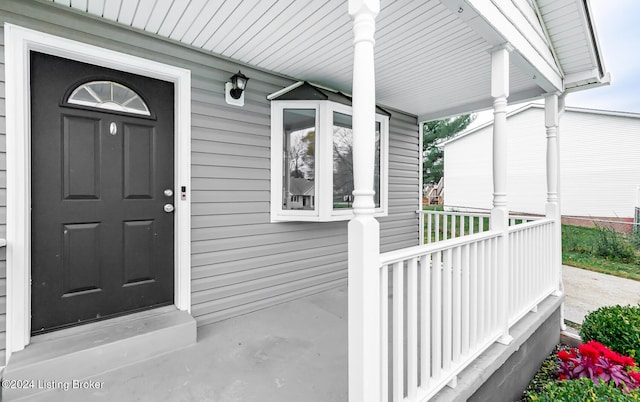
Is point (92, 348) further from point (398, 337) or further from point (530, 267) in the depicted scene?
point (530, 267)

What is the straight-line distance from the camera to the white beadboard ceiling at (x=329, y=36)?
1.97 metres

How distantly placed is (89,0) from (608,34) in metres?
23.6

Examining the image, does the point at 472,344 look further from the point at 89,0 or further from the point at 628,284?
the point at 628,284

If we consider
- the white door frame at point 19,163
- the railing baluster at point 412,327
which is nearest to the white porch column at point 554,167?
the railing baluster at point 412,327

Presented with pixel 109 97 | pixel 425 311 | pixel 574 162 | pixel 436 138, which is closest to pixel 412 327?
pixel 425 311

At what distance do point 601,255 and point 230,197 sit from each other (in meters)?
8.04

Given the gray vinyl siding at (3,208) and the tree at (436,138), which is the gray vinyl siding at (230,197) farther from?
the tree at (436,138)

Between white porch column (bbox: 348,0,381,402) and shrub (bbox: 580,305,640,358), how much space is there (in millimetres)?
2732

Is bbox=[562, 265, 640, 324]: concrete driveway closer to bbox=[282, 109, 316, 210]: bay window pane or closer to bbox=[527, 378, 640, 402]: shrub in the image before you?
bbox=[527, 378, 640, 402]: shrub

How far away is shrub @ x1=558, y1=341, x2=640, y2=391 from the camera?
84.0 inches

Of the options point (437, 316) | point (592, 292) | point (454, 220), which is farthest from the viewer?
point (592, 292)

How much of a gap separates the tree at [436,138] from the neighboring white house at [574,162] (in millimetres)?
637

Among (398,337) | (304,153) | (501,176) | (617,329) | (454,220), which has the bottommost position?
(617,329)

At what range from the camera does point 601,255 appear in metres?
6.48
